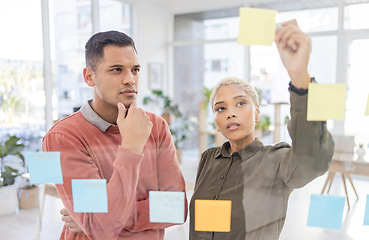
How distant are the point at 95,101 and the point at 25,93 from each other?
1.59ft

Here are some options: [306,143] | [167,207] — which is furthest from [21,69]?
[306,143]

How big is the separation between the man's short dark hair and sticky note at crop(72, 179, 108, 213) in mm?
242

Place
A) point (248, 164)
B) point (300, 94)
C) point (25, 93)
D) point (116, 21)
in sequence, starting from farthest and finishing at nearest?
point (25, 93) → point (116, 21) → point (248, 164) → point (300, 94)

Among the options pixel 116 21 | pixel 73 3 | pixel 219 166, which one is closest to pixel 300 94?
pixel 219 166

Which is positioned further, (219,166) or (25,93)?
(25,93)

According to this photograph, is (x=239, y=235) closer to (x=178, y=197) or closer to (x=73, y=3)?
(x=178, y=197)

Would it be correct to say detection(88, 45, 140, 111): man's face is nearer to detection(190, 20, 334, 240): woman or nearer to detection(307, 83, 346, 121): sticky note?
detection(190, 20, 334, 240): woman

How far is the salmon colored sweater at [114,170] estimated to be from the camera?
62 centimetres

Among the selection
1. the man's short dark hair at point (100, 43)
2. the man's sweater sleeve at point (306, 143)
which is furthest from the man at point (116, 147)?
the man's sweater sleeve at point (306, 143)

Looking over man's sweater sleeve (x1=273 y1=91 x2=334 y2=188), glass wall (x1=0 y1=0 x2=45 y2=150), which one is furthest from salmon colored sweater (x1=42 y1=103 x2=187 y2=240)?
glass wall (x1=0 y1=0 x2=45 y2=150)

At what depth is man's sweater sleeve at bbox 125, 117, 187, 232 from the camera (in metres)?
0.66

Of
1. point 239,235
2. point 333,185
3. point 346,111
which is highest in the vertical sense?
point 346,111

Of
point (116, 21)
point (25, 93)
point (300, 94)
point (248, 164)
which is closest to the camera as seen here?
point (300, 94)

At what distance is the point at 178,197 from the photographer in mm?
638
